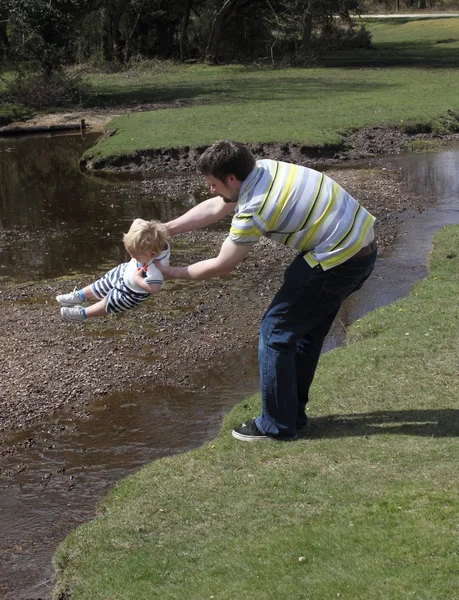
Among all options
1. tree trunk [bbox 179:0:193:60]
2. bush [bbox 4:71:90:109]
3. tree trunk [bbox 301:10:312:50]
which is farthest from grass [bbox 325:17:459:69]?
bush [bbox 4:71:90:109]

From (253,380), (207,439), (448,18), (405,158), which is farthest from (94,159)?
(448,18)

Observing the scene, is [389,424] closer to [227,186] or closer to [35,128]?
[227,186]

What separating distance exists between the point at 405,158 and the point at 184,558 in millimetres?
19694

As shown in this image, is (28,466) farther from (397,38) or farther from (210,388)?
(397,38)

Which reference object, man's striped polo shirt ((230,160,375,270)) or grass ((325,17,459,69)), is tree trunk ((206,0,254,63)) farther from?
man's striped polo shirt ((230,160,375,270))

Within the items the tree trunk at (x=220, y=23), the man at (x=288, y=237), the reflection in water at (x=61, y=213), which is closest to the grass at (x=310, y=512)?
the man at (x=288, y=237)

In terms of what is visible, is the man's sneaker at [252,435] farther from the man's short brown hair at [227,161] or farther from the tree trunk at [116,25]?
the tree trunk at [116,25]

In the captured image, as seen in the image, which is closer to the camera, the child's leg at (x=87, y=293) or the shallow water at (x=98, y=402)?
the shallow water at (x=98, y=402)

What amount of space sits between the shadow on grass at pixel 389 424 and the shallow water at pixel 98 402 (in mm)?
1421

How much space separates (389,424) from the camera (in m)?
7.51

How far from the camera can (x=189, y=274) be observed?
652 cm

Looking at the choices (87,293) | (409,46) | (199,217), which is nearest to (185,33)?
(409,46)

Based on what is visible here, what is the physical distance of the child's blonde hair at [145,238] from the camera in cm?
664

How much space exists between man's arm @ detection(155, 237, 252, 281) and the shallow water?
7.22 ft
